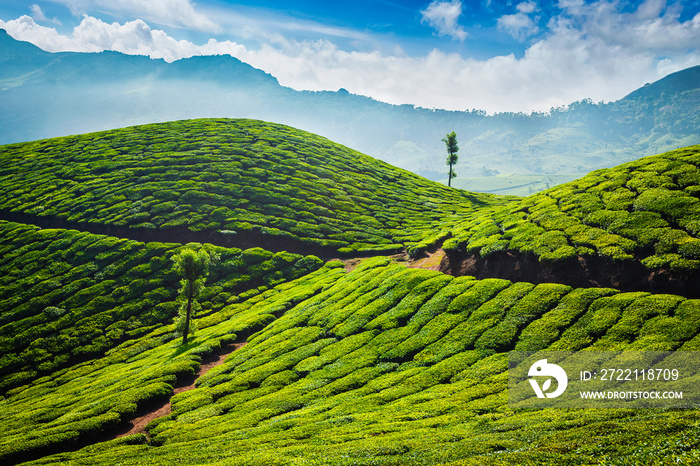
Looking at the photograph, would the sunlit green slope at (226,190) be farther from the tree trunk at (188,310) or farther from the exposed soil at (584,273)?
the exposed soil at (584,273)

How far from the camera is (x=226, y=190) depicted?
9488cm

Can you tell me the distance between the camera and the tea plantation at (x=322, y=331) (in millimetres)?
20656

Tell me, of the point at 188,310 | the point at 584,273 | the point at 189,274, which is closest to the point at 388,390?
the point at 584,273

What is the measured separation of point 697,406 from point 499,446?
1052cm

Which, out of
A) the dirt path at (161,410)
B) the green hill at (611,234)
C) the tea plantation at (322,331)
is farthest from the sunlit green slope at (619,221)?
the dirt path at (161,410)

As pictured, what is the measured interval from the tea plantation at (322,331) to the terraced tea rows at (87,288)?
354 millimetres

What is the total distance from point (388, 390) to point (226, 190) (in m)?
79.9

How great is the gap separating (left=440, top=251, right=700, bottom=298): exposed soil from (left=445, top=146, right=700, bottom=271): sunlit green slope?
62cm

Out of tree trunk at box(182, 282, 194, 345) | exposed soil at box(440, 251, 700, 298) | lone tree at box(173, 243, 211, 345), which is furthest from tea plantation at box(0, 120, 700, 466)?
lone tree at box(173, 243, 211, 345)

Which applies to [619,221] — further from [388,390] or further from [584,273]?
[388,390]

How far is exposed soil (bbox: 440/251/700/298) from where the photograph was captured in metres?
27.8

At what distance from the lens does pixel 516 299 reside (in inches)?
1310

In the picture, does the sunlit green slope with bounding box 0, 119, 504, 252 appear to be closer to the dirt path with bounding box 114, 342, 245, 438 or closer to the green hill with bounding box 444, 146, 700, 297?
the green hill with bounding box 444, 146, 700, 297

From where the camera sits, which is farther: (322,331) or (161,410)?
(322,331)
